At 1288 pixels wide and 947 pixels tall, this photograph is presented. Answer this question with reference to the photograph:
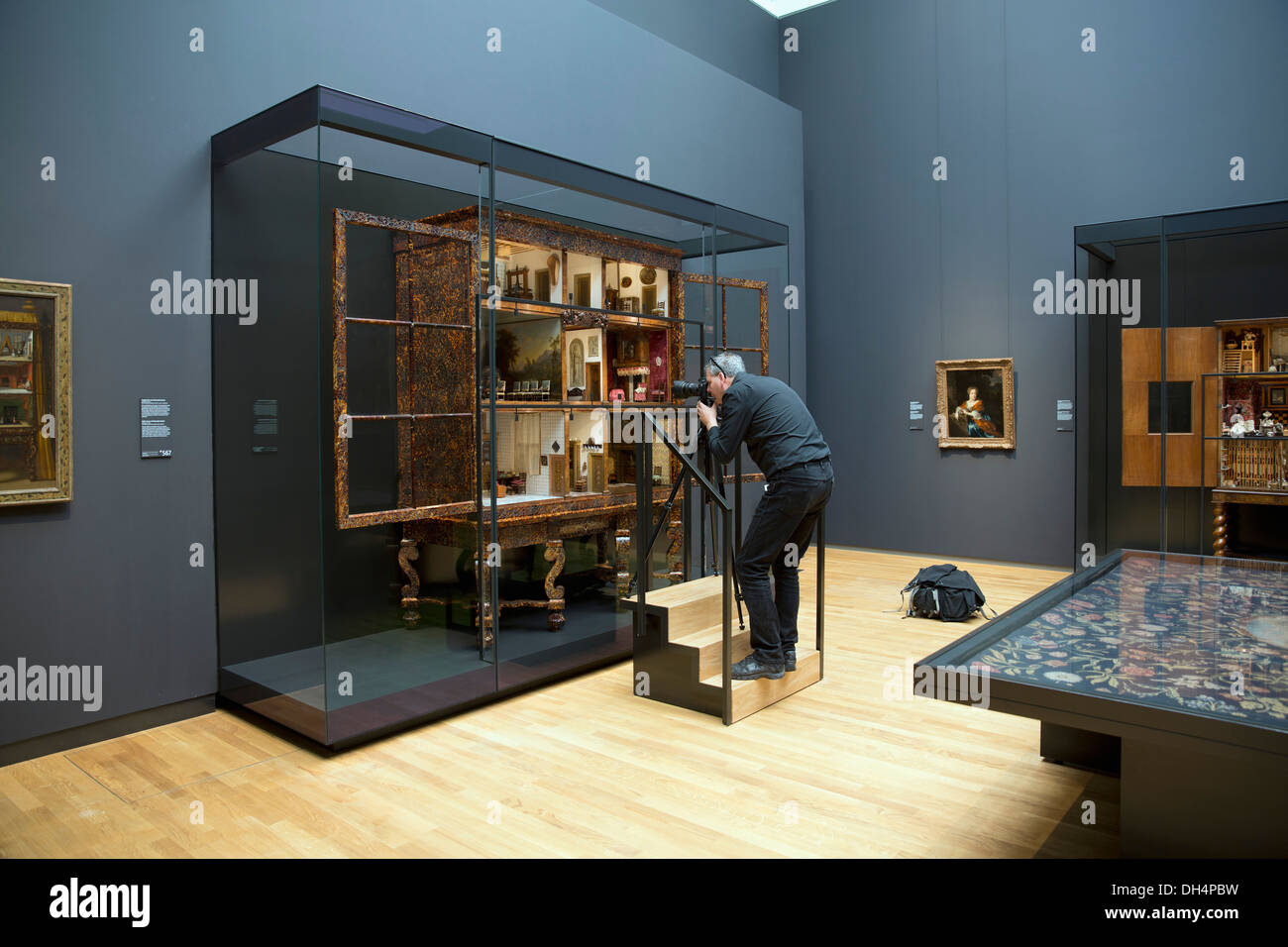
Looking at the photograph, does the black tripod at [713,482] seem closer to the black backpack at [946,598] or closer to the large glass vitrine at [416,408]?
the large glass vitrine at [416,408]

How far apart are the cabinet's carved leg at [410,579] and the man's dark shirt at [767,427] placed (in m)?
2.23

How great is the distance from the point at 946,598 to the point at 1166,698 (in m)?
4.52

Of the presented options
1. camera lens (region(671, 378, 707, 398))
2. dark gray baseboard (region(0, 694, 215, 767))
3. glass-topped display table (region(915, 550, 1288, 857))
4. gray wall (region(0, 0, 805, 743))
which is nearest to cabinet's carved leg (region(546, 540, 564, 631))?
camera lens (region(671, 378, 707, 398))

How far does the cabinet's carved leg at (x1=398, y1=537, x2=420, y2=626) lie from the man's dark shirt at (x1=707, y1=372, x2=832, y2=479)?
2235 millimetres

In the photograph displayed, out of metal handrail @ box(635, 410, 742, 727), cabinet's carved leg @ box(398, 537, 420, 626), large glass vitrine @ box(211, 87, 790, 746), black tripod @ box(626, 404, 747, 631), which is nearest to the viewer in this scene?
metal handrail @ box(635, 410, 742, 727)

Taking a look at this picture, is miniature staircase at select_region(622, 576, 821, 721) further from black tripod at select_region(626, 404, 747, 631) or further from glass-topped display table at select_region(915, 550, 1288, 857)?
glass-topped display table at select_region(915, 550, 1288, 857)

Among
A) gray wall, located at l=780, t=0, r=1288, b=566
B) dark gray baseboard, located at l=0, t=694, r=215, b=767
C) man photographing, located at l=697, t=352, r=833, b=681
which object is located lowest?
dark gray baseboard, located at l=0, t=694, r=215, b=767

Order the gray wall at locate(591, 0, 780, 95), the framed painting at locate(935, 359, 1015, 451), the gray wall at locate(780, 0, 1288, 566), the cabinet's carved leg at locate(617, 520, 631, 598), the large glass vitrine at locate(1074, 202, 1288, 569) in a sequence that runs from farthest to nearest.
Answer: the framed painting at locate(935, 359, 1015, 451)
the gray wall at locate(591, 0, 780, 95)
the gray wall at locate(780, 0, 1288, 566)
the large glass vitrine at locate(1074, 202, 1288, 569)
the cabinet's carved leg at locate(617, 520, 631, 598)

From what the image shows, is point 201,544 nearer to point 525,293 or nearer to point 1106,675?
point 525,293

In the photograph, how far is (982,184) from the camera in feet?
31.3

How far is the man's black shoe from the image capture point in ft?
16.2

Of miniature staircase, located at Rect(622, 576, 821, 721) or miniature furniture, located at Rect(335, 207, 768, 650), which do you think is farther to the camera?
miniature furniture, located at Rect(335, 207, 768, 650)

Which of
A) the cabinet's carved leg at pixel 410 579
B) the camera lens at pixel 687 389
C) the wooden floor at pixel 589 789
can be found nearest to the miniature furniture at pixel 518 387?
the cabinet's carved leg at pixel 410 579

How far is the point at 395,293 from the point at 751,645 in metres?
3.16
